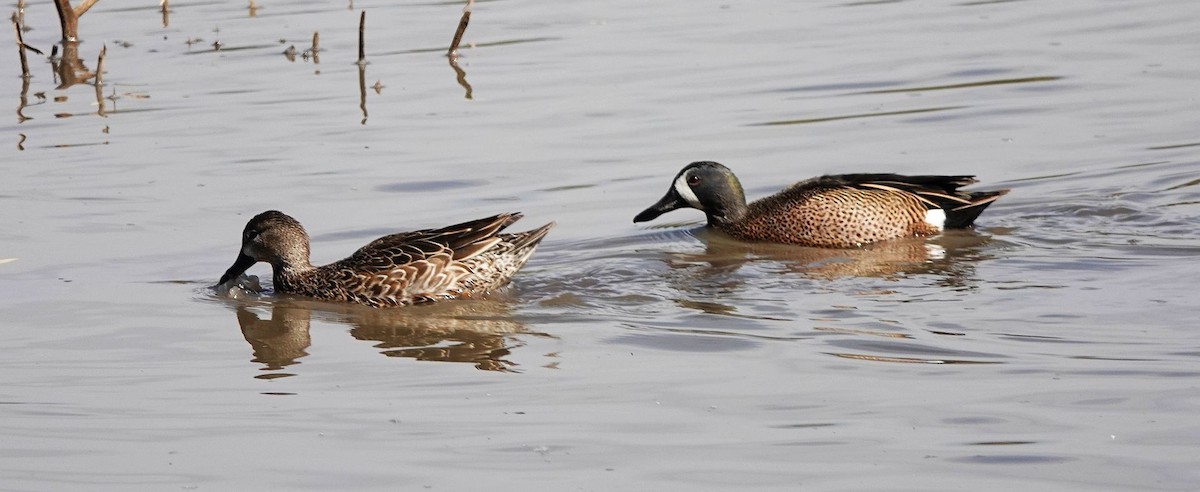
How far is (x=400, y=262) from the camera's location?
8445 millimetres

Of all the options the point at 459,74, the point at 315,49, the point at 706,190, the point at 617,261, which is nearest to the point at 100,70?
the point at 315,49

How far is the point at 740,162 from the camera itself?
11391 mm

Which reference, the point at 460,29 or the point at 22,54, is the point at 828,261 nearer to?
the point at 460,29

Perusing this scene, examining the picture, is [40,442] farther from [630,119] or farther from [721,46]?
[721,46]

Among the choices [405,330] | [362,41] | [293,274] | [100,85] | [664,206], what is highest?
[362,41]

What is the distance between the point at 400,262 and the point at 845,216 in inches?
109

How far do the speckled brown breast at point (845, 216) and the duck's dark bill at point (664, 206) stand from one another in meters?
0.60

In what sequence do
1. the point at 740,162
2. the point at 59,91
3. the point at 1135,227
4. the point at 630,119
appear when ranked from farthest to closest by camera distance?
the point at 59,91
the point at 630,119
the point at 740,162
the point at 1135,227

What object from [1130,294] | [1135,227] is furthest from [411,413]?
[1135,227]

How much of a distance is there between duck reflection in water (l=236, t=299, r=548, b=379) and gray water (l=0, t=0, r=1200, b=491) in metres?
0.03

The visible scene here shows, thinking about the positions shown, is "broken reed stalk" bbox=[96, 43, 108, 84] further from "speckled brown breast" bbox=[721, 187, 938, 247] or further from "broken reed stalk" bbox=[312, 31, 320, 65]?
"speckled brown breast" bbox=[721, 187, 938, 247]

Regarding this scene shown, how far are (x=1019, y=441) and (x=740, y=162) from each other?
20.0ft

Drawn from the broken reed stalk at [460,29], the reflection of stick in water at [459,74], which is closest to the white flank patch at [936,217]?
the reflection of stick in water at [459,74]

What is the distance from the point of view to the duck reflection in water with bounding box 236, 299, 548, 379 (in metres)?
7.24
